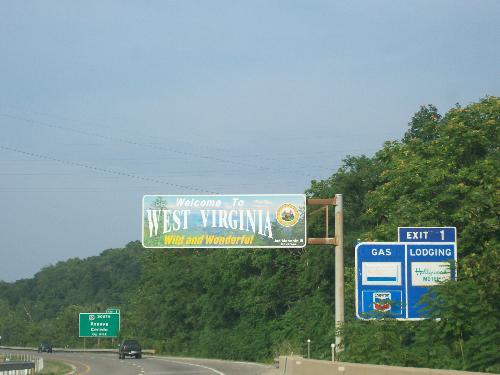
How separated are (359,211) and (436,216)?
21.1 m

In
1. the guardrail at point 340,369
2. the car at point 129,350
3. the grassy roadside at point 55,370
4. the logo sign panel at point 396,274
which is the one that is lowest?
the car at point 129,350

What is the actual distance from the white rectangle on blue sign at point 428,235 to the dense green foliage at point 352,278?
76cm

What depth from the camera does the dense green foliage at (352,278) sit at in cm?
2181

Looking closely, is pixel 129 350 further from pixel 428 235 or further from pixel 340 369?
pixel 340 369

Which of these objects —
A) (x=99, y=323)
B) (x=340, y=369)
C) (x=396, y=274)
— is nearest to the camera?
(x=340, y=369)

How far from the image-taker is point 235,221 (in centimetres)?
2959

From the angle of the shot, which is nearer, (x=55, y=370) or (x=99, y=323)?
(x=55, y=370)

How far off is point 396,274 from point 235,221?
6497mm

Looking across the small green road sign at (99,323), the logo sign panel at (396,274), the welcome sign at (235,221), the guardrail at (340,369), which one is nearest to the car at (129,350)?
the small green road sign at (99,323)

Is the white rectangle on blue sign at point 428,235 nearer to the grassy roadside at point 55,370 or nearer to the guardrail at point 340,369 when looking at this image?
the guardrail at point 340,369

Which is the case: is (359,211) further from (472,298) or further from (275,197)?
(472,298)

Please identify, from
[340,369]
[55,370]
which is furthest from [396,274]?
[55,370]

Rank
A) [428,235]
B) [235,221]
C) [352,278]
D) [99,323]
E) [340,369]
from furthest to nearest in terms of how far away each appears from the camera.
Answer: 1. [99,323]
2. [352,278]
3. [235,221]
4. [428,235]
5. [340,369]

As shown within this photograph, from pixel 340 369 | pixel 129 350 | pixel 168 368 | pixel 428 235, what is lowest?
pixel 129 350
